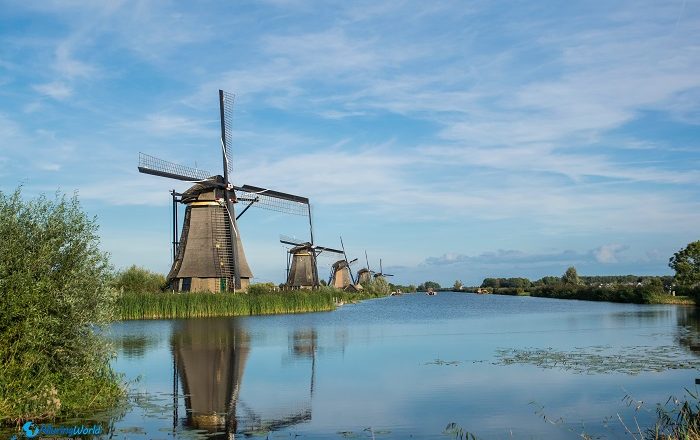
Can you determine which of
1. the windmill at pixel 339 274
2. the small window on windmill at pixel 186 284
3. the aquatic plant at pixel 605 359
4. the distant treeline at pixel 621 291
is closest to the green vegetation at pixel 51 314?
the aquatic plant at pixel 605 359

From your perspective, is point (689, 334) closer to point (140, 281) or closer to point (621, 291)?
point (140, 281)

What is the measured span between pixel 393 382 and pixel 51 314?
7.00 m

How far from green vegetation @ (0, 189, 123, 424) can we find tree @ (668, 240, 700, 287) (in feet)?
165

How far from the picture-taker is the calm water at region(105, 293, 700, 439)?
10.5 m

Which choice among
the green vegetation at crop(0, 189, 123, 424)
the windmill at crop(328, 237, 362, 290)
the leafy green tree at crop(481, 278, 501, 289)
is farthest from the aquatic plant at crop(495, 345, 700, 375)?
the leafy green tree at crop(481, 278, 501, 289)

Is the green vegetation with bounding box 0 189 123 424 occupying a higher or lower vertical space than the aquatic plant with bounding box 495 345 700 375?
higher

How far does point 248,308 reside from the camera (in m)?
38.1

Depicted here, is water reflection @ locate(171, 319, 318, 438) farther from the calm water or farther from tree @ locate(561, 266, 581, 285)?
tree @ locate(561, 266, 581, 285)

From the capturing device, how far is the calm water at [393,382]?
34.5ft

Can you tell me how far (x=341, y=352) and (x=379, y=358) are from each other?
1.83 meters

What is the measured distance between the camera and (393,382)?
1482 centimetres

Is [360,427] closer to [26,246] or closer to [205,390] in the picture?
[205,390]

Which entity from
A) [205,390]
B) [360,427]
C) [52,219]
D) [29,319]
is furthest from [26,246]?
[360,427]

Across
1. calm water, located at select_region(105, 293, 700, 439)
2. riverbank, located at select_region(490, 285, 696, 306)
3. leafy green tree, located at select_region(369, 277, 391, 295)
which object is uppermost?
leafy green tree, located at select_region(369, 277, 391, 295)
